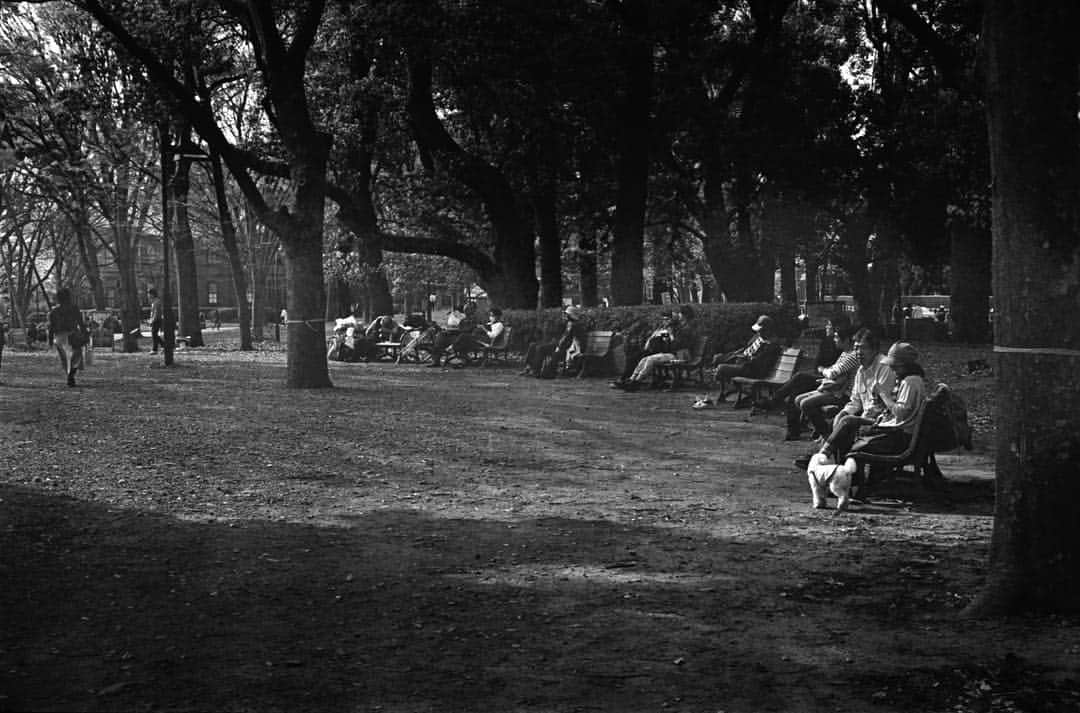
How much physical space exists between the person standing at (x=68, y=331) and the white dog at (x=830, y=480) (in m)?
15.5

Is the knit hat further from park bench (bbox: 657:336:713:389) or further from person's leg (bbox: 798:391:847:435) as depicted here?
park bench (bbox: 657:336:713:389)

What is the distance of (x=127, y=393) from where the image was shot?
1977 centimetres

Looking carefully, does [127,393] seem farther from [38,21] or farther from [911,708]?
[911,708]

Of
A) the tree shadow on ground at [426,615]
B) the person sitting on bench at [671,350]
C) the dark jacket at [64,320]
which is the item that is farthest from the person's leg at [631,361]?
the tree shadow on ground at [426,615]

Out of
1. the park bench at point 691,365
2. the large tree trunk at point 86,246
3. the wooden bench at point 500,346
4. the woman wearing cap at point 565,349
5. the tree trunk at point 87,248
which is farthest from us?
the tree trunk at point 87,248

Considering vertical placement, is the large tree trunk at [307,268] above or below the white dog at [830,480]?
above

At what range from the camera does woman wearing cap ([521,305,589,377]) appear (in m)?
22.9

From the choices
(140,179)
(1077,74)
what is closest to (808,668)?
(1077,74)

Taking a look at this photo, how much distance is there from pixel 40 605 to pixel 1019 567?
186 inches

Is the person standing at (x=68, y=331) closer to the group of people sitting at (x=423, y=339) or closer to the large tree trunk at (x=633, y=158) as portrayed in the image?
the group of people sitting at (x=423, y=339)

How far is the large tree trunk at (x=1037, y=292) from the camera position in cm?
573

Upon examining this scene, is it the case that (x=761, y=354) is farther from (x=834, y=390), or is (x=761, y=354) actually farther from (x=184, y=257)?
(x=184, y=257)

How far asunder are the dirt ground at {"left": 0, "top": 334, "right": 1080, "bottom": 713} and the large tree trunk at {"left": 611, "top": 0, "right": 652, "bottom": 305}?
50.8ft

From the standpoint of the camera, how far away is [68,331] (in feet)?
69.5
